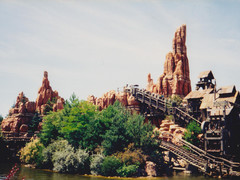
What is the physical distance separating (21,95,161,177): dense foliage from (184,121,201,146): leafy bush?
16.4 ft

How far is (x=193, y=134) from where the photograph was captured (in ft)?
114

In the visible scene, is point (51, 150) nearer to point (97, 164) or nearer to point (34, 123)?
point (97, 164)

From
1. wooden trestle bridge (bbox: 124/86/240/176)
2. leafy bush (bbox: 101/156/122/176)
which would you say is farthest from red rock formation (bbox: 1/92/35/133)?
leafy bush (bbox: 101/156/122/176)

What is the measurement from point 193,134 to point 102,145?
41.9ft

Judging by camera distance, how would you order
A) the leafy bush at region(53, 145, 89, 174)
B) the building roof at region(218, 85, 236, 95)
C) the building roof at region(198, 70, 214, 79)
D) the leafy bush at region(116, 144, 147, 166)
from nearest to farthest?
the leafy bush at region(116, 144, 147, 166), the leafy bush at region(53, 145, 89, 174), the building roof at region(218, 85, 236, 95), the building roof at region(198, 70, 214, 79)

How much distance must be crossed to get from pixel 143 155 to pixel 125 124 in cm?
428

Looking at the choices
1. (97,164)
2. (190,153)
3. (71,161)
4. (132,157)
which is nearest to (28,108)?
(71,161)

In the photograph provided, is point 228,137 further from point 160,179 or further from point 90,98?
point 90,98

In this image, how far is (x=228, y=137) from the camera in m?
32.4

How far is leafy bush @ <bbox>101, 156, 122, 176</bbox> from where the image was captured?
27.2 meters

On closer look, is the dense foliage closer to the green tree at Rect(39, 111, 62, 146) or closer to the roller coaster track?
the green tree at Rect(39, 111, 62, 146)

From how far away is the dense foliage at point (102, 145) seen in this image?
2758cm

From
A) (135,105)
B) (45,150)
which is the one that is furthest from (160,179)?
(135,105)

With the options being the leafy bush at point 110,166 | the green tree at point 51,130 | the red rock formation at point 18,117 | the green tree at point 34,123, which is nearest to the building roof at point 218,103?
the leafy bush at point 110,166
